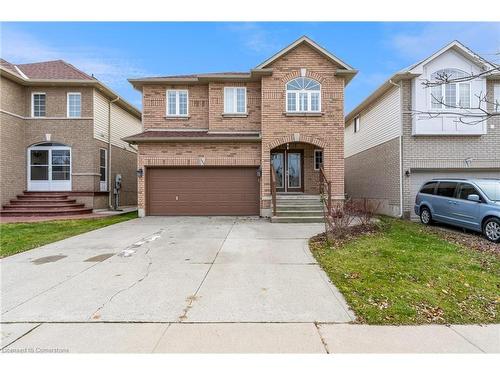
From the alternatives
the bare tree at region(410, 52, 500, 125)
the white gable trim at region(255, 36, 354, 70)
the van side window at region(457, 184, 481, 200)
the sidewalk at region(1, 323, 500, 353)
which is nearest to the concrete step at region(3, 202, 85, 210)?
the white gable trim at region(255, 36, 354, 70)

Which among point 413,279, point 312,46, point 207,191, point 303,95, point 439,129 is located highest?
point 312,46

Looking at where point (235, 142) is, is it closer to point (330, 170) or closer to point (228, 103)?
point (228, 103)

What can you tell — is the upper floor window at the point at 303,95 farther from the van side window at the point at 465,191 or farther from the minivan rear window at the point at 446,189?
the van side window at the point at 465,191

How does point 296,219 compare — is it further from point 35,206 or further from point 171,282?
point 35,206

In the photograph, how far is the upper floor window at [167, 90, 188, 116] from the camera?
48.5 ft

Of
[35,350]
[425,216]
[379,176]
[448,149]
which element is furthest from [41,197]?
[448,149]

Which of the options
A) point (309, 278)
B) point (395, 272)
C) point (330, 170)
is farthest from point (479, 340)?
point (330, 170)

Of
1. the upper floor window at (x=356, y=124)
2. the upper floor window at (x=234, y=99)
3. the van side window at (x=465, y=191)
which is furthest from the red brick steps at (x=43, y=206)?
the upper floor window at (x=356, y=124)

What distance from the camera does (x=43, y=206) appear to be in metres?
14.4

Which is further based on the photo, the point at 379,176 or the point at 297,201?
the point at 379,176

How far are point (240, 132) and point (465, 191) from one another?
923 cm

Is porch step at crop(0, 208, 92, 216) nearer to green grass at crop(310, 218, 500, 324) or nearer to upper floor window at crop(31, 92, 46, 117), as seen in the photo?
upper floor window at crop(31, 92, 46, 117)

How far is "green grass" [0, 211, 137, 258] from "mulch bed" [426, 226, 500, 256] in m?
11.5

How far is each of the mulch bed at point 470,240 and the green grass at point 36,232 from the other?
11.5 m
